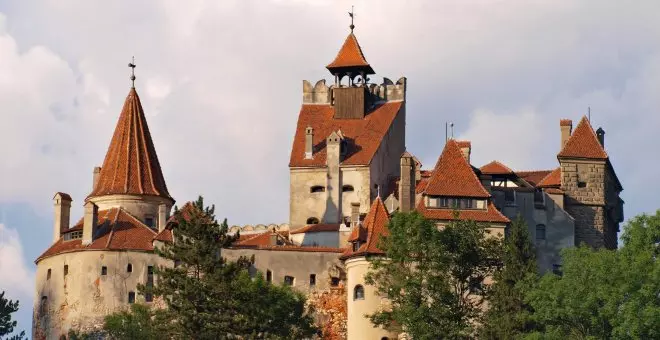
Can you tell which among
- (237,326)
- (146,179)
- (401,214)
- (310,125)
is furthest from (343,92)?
(237,326)

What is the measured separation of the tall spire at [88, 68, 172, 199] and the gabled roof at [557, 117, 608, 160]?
902 inches

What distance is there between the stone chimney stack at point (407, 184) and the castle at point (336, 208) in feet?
0.25

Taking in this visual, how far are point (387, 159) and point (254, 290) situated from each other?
26.6 meters

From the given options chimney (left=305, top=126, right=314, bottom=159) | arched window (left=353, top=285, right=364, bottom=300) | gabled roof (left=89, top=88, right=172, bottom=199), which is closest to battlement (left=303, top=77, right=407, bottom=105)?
chimney (left=305, top=126, right=314, bottom=159)

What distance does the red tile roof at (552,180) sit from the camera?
120 metres

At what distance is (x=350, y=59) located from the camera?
13112 centimetres

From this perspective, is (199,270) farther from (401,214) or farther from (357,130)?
(357,130)

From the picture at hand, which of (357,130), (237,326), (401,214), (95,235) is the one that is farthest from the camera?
(357,130)

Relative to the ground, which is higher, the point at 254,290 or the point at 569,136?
the point at 569,136

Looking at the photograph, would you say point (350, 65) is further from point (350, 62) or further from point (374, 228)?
point (374, 228)

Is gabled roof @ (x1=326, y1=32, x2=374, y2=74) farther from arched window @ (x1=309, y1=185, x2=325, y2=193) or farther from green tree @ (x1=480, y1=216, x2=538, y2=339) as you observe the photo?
green tree @ (x1=480, y1=216, x2=538, y2=339)

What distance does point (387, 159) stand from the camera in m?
127

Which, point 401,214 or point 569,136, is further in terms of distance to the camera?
point 569,136

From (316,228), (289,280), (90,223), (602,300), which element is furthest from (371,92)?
(602,300)
